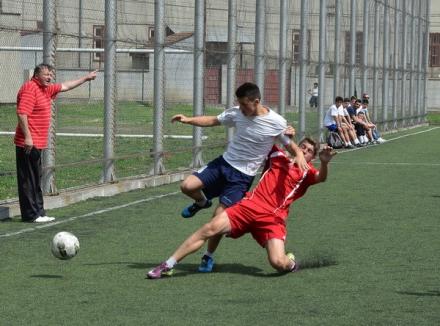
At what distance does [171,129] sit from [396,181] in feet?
26.5

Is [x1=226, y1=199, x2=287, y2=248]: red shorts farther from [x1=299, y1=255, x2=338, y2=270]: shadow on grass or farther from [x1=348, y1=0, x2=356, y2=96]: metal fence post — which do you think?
[x1=348, y1=0, x2=356, y2=96]: metal fence post

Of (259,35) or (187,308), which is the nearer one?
(187,308)

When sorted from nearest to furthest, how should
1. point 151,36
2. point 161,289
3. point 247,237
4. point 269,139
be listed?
point 161,289, point 269,139, point 247,237, point 151,36

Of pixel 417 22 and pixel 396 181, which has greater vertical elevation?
pixel 417 22

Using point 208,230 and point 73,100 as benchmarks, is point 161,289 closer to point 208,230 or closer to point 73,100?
point 208,230

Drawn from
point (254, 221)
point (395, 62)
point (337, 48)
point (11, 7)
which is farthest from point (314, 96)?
point (254, 221)

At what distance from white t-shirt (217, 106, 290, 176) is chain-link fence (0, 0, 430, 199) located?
4.50 meters

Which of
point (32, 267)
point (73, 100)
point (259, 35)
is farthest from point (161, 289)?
point (259, 35)

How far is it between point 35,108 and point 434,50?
57.0 meters

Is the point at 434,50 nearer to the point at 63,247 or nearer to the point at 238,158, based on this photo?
the point at 238,158

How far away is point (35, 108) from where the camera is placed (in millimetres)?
13758

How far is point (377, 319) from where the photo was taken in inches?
315

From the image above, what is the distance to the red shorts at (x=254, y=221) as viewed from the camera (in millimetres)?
9977

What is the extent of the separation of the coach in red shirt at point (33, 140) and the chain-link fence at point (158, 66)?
2.83ft
